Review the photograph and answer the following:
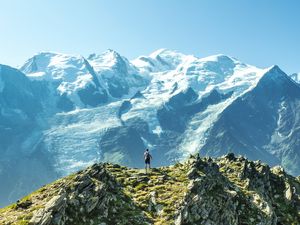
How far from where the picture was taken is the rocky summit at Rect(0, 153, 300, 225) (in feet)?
174

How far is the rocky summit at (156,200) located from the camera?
174 feet

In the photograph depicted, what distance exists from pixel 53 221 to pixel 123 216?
10.3 meters

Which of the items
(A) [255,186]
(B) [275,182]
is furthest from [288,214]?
(B) [275,182]

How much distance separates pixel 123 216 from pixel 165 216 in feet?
17.5

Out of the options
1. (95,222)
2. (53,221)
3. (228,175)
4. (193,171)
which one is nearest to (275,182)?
(228,175)

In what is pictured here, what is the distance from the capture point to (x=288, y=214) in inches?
3029

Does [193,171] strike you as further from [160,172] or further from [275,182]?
[275,182]

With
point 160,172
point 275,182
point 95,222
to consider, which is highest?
point 95,222

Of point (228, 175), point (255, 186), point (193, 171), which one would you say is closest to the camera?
point (193, 171)

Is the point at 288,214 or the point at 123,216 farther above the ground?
the point at 123,216

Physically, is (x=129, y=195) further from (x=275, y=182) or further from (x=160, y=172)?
(x=275, y=182)

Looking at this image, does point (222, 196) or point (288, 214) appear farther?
point (288, 214)

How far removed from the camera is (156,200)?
62969mm

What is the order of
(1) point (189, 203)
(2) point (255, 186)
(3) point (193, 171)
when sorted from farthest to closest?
1. (2) point (255, 186)
2. (3) point (193, 171)
3. (1) point (189, 203)
